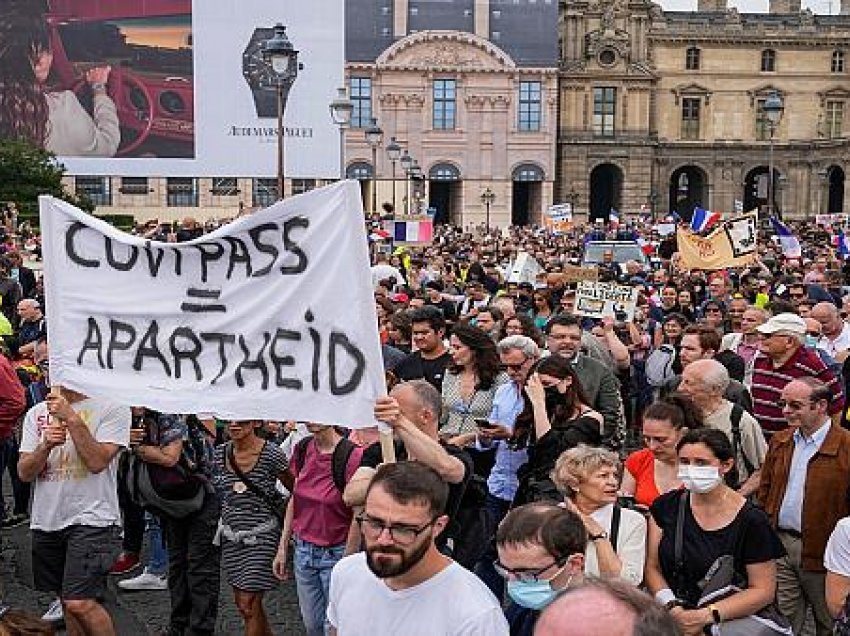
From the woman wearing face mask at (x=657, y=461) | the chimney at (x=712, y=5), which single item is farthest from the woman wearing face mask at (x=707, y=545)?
the chimney at (x=712, y=5)

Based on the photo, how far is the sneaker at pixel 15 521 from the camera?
7.91m

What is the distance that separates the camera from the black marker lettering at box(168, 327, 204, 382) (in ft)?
14.9

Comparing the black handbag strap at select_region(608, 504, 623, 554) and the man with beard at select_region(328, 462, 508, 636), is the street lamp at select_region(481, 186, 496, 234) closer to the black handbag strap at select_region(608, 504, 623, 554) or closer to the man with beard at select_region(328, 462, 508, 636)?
the black handbag strap at select_region(608, 504, 623, 554)

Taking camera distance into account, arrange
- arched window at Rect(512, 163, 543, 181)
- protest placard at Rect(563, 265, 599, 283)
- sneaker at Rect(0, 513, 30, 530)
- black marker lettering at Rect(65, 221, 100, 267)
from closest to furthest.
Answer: black marker lettering at Rect(65, 221, 100, 267) → sneaker at Rect(0, 513, 30, 530) → protest placard at Rect(563, 265, 599, 283) → arched window at Rect(512, 163, 543, 181)

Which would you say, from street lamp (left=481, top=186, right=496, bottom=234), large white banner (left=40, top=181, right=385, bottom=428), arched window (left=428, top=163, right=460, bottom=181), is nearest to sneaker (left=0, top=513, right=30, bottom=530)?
large white banner (left=40, top=181, right=385, bottom=428)

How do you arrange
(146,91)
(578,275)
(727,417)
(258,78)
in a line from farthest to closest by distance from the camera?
(146,91) < (258,78) < (578,275) < (727,417)

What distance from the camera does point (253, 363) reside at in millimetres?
4430

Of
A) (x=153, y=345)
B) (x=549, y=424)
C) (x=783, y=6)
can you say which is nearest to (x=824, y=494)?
(x=549, y=424)

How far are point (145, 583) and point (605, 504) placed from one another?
3.73m

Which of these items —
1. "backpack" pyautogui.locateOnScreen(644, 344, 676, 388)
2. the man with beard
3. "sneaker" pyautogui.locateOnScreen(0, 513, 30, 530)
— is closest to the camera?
the man with beard

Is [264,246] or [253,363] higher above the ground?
[264,246]

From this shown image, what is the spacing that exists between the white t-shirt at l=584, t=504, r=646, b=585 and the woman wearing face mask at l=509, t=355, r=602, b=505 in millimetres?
926

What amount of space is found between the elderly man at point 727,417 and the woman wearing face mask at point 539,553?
8.13ft

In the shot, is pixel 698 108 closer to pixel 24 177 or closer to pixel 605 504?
pixel 24 177
